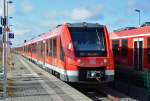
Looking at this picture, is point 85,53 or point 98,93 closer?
point 85,53

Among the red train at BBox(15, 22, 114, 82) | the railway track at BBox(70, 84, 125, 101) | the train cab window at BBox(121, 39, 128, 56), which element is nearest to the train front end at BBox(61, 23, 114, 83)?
the red train at BBox(15, 22, 114, 82)

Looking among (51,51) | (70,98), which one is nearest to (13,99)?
(70,98)

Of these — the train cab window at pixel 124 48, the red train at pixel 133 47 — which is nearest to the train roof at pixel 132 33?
the red train at pixel 133 47

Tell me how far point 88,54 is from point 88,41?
808 mm

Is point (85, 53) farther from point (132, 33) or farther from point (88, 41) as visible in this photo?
point (132, 33)

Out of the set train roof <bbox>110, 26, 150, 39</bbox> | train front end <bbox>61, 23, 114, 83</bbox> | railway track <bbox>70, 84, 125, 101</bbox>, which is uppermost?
train roof <bbox>110, 26, 150, 39</bbox>

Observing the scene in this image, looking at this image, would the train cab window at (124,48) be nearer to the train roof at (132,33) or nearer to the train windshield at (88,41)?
the train roof at (132,33)

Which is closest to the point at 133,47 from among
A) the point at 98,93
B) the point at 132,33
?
the point at 132,33

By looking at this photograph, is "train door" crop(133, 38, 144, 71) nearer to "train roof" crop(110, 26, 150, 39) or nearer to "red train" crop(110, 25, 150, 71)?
"red train" crop(110, 25, 150, 71)

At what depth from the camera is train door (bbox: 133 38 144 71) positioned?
76.2 feet

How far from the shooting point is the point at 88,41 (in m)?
21.1

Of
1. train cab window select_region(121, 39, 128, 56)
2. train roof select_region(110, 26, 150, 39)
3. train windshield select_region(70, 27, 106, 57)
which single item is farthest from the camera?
train cab window select_region(121, 39, 128, 56)

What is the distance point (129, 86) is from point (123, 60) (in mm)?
3149

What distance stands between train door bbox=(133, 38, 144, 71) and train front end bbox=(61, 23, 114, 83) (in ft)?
9.14
